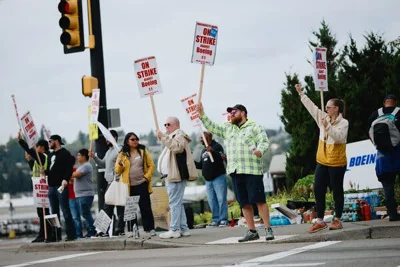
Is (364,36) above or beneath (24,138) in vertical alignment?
above

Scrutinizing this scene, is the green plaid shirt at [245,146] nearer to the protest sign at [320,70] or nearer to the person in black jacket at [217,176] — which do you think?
the protest sign at [320,70]

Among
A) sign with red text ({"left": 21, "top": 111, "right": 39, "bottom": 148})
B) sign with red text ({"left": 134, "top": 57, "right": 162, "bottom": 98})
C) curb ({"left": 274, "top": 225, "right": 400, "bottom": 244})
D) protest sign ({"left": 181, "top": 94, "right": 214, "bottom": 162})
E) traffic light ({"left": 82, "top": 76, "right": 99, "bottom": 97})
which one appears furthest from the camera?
sign with red text ({"left": 21, "top": 111, "right": 39, "bottom": 148})

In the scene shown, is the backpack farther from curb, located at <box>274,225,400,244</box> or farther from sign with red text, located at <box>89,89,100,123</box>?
sign with red text, located at <box>89,89,100,123</box>

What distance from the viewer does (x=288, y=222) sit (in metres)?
17.5

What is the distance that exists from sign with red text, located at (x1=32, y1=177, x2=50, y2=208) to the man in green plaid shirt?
5289 mm

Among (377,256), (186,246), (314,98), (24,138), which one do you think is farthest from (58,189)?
(314,98)

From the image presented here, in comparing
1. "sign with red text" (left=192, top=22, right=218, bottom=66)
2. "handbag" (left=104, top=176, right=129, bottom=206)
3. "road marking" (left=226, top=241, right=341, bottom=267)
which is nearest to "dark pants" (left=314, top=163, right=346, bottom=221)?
"road marking" (left=226, top=241, right=341, bottom=267)

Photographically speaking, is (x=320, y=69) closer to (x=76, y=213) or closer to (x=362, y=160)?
(x=362, y=160)

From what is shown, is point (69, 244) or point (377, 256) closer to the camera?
point (377, 256)

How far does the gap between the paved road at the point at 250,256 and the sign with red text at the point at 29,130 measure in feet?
11.3

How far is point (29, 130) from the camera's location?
1845 centimetres

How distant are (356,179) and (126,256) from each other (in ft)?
24.7

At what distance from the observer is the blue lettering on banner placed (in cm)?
1998

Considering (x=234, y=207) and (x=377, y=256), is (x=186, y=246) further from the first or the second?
(x=234, y=207)
